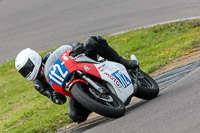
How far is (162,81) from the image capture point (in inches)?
305

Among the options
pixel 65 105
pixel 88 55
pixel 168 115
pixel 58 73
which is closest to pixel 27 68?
pixel 58 73

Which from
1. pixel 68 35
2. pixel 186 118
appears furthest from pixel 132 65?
pixel 68 35

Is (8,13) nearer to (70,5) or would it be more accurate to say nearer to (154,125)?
(70,5)

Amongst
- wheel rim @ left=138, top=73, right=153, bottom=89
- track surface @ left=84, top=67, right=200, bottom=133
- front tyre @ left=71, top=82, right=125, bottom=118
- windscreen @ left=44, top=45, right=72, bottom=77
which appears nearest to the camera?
track surface @ left=84, top=67, right=200, bottom=133

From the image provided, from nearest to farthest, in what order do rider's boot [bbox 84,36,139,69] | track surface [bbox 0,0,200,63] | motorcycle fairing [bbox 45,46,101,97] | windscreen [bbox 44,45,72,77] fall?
motorcycle fairing [bbox 45,46,101,97] < rider's boot [bbox 84,36,139,69] < windscreen [bbox 44,45,72,77] < track surface [bbox 0,0,200,63]

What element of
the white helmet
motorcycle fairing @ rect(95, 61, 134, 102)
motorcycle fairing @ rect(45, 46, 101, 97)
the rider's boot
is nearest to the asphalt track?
the rider's boot

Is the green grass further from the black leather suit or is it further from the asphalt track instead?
the asphalt track

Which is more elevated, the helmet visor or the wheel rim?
the helmet visor

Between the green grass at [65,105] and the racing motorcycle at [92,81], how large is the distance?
1.50 m

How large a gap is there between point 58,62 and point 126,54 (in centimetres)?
538

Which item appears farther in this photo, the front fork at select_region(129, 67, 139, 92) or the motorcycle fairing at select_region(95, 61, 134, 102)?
the front fork at select_region(129, 67, 139, 92)

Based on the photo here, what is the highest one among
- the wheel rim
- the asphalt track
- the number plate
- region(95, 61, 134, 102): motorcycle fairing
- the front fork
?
the number plate

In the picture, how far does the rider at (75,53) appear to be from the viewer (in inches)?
242

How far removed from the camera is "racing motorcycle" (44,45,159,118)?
18.5ft
